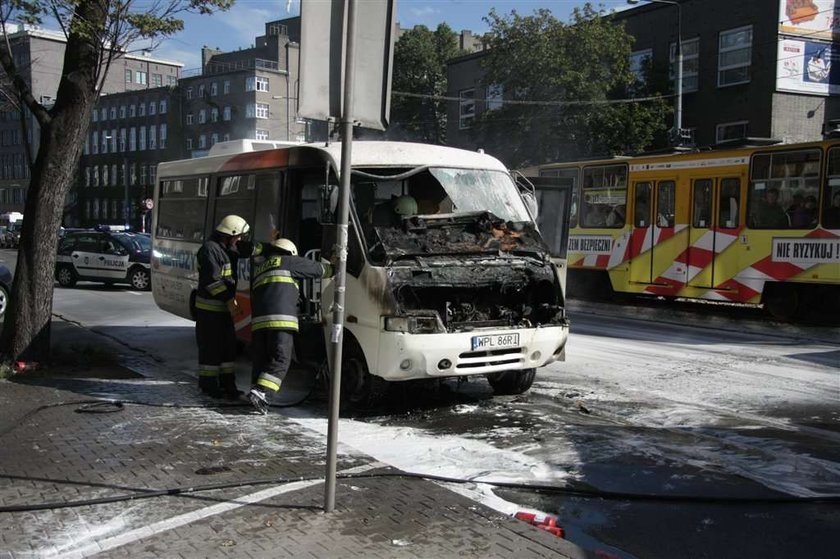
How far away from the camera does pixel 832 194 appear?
13766 millimetres

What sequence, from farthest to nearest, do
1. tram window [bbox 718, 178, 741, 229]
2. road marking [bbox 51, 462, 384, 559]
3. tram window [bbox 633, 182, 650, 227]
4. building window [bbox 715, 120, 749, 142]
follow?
building window [bbox 715, 120, 749, 142], tram window [bbox 633, 182, 650, 227], tram window [bbox 718, 178, 741, 229], road marking [bbox 51, 462, 384, 559]

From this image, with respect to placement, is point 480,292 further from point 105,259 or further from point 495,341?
point 105,259

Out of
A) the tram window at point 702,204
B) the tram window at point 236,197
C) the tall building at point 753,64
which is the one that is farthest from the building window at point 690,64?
the tram window at point 236,197

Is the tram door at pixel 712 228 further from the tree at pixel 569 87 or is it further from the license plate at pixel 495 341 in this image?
the tree at pixel 569 87

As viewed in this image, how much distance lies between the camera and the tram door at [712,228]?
15219mm

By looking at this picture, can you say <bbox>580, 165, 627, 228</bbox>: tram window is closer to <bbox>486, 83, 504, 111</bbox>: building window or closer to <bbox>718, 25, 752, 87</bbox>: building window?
<bbox>718, 25, 752, 87</bbox>: building window

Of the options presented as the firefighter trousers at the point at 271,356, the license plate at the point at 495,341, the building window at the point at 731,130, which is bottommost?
the firefighter trousers at the point at 271,356

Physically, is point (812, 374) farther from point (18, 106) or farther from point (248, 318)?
point (18, 106)

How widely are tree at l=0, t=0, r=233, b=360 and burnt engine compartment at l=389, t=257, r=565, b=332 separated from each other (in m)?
4.21

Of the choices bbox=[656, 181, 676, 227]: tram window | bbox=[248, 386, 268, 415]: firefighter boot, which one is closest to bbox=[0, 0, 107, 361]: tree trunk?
bbox=[248, 386, 268, 415]: firefighter boot

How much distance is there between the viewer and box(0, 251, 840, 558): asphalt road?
4672mm

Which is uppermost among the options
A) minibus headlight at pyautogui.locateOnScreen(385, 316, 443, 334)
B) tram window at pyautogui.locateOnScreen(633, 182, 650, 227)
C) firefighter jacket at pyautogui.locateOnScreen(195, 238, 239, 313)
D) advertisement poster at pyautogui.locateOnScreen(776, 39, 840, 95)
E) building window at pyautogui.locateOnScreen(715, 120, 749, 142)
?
advertisement poster at pyautogui.locateOnScreen(776, 39, 840, 95)

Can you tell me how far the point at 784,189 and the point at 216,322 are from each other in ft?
35.6

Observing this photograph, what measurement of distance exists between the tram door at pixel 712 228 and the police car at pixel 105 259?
548 inches
